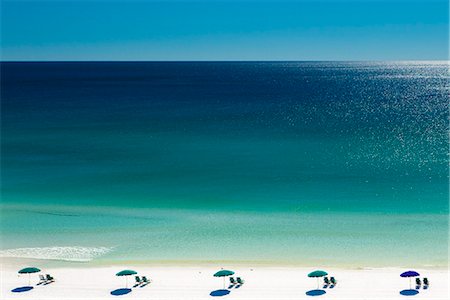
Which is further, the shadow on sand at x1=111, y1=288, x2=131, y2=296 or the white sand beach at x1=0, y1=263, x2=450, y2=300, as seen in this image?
the shadow on sand at x1=111, y1=288, x2=131, y2=296

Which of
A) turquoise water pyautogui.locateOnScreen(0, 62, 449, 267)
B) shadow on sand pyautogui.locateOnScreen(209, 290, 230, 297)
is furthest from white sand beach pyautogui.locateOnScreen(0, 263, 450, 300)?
turquoise water pyautogui.locateOnScreen(0, 62, 449, 267)

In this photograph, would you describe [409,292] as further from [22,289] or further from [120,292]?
[22,289]

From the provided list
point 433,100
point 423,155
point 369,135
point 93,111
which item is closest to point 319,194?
point 423,155

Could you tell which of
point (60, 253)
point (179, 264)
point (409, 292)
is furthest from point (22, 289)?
point (409, 292)

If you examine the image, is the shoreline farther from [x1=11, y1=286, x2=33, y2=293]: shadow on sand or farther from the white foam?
[x1=11, y1=286, x2=33, y2=293]: shadow on sand

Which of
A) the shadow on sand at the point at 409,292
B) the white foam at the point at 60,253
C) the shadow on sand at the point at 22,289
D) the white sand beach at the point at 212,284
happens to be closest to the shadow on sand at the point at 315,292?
the white sand beach at the point at 212,284

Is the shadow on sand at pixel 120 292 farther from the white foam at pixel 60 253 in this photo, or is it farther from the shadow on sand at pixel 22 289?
the white foam at pixel 60 253
